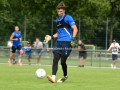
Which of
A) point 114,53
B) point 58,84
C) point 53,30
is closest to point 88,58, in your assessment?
point 114,53

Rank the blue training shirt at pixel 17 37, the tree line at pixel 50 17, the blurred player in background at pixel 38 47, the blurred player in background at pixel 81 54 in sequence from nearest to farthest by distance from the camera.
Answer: the blue training shirt at pixel 17 37
the blurred player in background at pixel 81 54
the blurred player in background at pixel 38 47
the tree line at pixel 50 17

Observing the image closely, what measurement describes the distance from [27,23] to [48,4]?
6190mm

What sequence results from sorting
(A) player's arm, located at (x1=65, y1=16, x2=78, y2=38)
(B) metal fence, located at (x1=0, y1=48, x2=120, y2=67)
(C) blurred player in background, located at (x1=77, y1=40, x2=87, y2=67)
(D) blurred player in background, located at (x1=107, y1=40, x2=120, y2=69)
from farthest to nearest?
1. (B) metal fence, located at (x1=0, y1=48, x2=120, y2=67)
2. (C) blurred player in background, located at (x1=77, y1=40, x2=87, y2=67)
3. (D) blurred player in background, located at (x1=107, y1=40, x2=120, y2=69)
4. (A) player's arm, located at (x1=65, y1=16, x2=78, y2=38)

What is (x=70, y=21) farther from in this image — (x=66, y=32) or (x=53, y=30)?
(x=53, y=30)

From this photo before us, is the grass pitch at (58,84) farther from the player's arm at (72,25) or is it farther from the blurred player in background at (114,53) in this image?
the blurred player in background at (114,53)

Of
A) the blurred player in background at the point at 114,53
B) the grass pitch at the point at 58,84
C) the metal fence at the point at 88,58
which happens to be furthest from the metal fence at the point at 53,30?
the grass pitch at the point at 58,84

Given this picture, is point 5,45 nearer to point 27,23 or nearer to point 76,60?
point 27,23

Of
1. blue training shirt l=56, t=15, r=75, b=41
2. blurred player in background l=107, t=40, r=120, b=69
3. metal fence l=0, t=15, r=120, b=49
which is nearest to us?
blue training shirt l=56, t=15, r=75, b=41

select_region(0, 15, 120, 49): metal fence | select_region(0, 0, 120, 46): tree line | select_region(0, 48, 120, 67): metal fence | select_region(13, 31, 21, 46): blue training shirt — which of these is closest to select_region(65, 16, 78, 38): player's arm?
Result: select_region(13, 31, 21, 46): blue training shirt

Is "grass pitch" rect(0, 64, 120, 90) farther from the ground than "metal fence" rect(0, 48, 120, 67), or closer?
farther from the ground

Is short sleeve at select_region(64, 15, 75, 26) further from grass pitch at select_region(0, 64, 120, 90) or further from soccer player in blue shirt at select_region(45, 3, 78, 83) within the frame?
grass pitch at select_region(0, 64, 120, 90)

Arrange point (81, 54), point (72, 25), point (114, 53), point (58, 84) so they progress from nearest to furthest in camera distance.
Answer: point (58, 84) < point (72, 25) < point (114, 53) < point (81, 54)

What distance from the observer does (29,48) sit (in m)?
33.8

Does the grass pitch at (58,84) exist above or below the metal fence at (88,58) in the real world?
above
